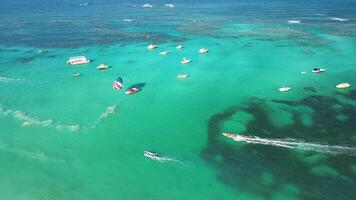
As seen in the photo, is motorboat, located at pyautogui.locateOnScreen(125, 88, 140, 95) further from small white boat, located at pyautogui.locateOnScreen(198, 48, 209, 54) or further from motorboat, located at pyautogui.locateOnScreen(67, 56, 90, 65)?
small white boat, located at pyautogui.locateOnScreen(198, 48, 209, 54)

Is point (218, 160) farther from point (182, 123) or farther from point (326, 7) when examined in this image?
point (326, 7)

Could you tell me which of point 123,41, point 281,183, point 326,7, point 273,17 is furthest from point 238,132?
point 326,7

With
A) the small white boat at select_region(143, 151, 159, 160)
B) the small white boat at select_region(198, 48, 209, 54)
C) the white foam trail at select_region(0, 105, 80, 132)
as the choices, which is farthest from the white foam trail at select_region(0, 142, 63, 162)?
the small white boat at select_region(198, 48, 209, 54)

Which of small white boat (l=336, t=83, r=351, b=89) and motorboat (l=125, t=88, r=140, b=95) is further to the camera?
motorboat (l=125, t=88, r=140, b=95)

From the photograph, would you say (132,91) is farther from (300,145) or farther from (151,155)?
(300,145)

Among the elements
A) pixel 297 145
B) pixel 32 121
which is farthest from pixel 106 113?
pixel 297 145

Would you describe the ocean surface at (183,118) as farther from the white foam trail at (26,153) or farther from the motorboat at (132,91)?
the motorboat at (132,91)

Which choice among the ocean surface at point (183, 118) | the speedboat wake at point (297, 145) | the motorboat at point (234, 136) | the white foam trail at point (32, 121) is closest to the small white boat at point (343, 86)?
the ocean surface at point (183, 118)
